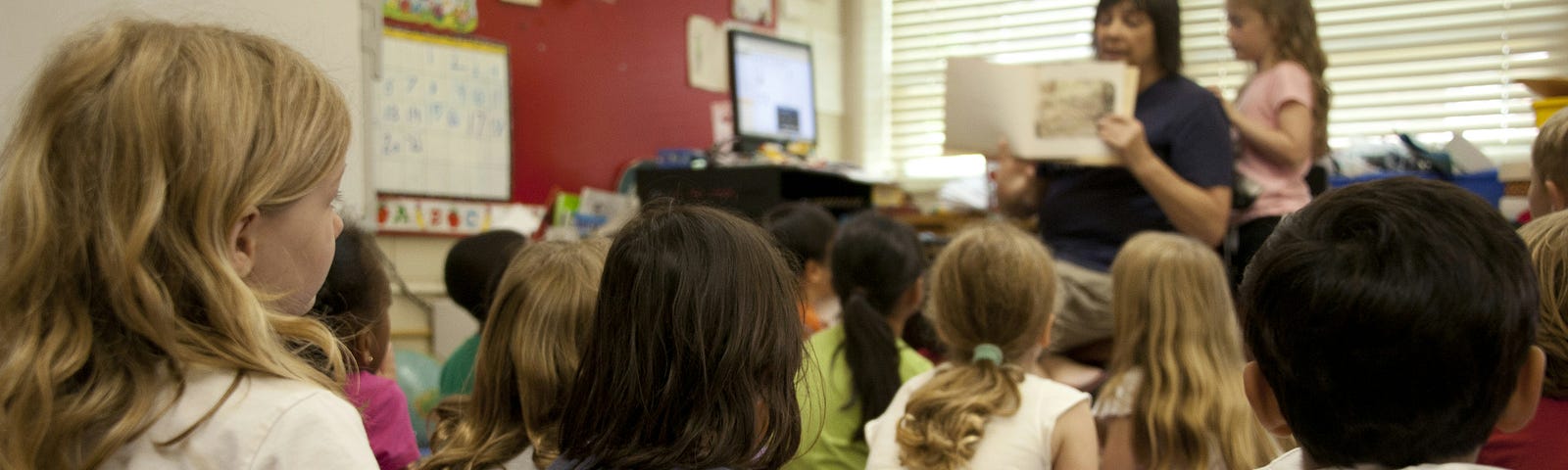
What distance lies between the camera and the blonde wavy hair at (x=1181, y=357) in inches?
77.2

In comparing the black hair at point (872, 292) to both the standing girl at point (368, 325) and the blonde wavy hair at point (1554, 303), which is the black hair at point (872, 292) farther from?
the blonde wavy hair at point (1554, 303)

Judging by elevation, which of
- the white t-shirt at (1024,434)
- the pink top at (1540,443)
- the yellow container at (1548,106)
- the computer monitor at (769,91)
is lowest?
the white t-shirt at (1024,434)

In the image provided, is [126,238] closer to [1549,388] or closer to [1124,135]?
[1549,388]

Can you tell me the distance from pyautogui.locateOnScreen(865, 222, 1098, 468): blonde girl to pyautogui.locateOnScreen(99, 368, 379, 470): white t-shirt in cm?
107

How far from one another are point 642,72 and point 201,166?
374 cm

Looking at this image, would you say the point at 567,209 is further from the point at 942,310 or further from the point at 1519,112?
the point at 1519,112

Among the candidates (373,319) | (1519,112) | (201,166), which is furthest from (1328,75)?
(201,166)

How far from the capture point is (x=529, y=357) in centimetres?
155

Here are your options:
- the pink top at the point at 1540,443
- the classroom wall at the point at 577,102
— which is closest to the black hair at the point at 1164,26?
the pink top at the point at 1540,443

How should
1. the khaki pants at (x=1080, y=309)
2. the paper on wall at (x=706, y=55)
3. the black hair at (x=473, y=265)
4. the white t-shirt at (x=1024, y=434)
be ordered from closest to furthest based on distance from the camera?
the white t-shirt at (x=1024, y=434) → the black hair at (x=473, y=265) → the khaki pants at (x=1080, y=309) → the paper on wall at (x=706, y=55)

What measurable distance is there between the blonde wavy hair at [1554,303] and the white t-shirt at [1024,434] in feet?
2.23

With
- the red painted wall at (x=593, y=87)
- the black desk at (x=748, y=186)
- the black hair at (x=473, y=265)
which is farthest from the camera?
the red painted wall at (x=593, y=87)

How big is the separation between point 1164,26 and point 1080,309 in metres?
0.67

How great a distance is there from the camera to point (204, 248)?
89cm
